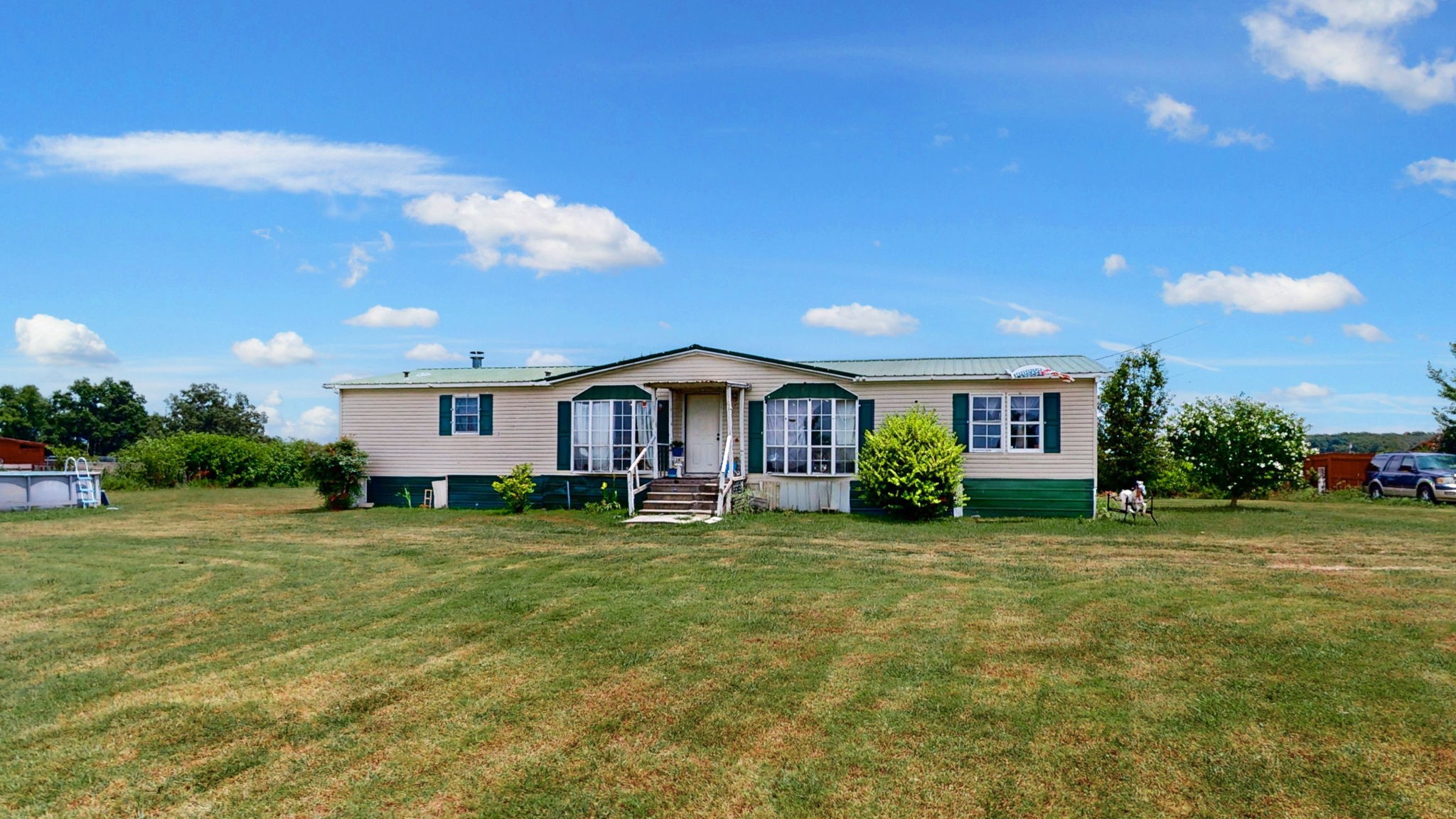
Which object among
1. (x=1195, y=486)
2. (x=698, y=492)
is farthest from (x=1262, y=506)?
(x=698, y=492)

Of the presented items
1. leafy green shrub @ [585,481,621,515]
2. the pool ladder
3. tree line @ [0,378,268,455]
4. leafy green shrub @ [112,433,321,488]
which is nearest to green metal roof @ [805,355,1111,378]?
leafy green shrub @ [585,481,621,515]

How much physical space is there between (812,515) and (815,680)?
40.6 ft

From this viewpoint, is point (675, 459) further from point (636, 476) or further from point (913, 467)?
point (913, 467)

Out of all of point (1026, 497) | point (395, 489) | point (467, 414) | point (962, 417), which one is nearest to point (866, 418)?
point (962, 417)

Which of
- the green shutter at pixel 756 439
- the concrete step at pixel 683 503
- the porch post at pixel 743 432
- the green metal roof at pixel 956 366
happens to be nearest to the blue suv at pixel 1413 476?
the green metal roof at pixel 956 366

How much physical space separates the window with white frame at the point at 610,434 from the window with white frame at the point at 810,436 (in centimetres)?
275

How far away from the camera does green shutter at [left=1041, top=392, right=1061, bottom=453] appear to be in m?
18.5

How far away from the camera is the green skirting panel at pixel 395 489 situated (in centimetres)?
2111

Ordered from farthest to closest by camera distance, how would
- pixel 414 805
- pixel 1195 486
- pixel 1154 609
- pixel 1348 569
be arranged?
pixel 1195 486, pixel 1348 569, pixel 1154 609, pixel 414 805

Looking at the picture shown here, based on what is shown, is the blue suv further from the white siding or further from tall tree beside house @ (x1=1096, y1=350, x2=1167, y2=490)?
the white siding

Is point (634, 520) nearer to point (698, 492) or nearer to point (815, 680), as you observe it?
point (698, 492)

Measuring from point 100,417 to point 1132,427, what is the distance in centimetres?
6239

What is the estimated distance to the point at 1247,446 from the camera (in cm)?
2188

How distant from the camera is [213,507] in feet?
73.8
